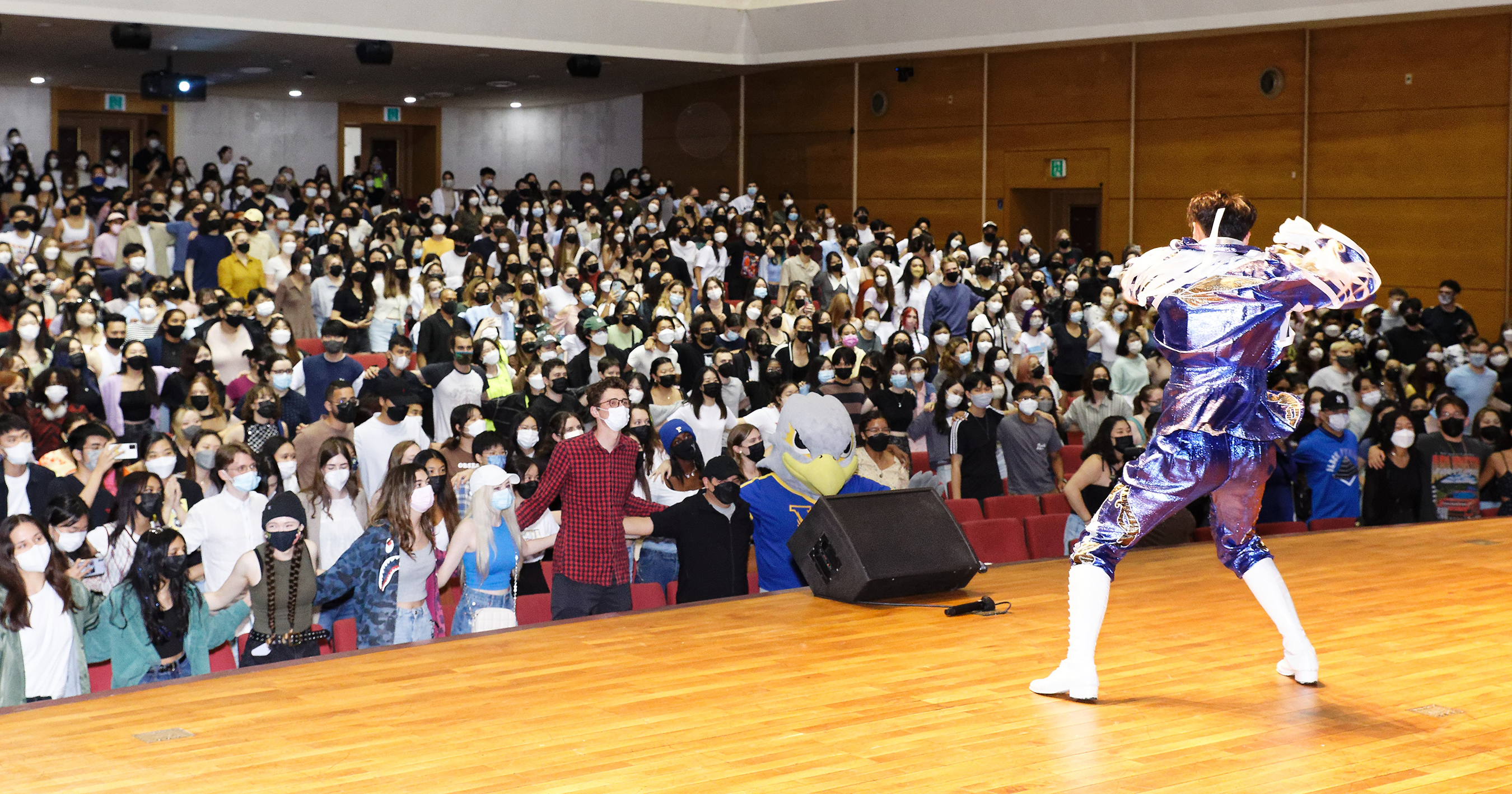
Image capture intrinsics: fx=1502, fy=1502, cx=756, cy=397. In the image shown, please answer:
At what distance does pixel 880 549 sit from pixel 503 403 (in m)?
3.80

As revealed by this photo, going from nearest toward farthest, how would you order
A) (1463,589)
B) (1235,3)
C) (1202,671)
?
(1202,671) < (1463,589) < (1235,3)

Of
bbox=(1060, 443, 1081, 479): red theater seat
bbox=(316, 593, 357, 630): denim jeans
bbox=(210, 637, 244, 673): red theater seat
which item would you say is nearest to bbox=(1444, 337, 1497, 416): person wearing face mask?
bbox=(1060, 443, 1081, 479): red theater seat

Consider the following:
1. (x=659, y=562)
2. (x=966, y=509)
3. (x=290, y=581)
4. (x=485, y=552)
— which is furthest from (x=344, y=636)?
(x=966, y=509)

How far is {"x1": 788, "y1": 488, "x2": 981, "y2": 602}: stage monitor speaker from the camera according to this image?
19.2 ft

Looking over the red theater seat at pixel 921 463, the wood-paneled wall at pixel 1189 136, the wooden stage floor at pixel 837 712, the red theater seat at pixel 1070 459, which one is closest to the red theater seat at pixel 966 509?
the red theater seat at pixel 921 463

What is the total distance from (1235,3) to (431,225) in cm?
851

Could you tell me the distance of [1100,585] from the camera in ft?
14.6

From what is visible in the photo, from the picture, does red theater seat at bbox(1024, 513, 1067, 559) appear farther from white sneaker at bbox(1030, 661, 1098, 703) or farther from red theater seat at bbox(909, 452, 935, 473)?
white sneaker at bbox(1030, 661, 1098, 703)

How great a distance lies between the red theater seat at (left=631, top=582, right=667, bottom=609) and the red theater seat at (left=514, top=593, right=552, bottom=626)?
38 centimetres

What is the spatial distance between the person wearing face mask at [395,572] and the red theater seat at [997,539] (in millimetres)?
2782

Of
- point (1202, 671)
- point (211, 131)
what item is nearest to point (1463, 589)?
point (1202, 671)

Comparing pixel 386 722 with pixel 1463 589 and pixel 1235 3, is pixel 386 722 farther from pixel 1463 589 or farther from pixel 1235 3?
pixel 1235 3

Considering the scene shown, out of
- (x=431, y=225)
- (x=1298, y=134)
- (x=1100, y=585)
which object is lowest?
(x=1100, y=585)

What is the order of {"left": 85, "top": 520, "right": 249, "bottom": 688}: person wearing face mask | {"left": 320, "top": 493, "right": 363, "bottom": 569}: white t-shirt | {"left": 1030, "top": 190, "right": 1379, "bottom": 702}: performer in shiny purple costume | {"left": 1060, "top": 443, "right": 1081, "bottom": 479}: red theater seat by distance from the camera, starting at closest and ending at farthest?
{"left": 1030, "top": 190, "right": 1379, "bottom": 702}: performer in shiny purple costume
{"left": 85, "top": 520, "right": 249, "bottom": 688}: person wearing face mask
{"left": 320, "top": 493, "right": 363, "bottom": 569}: white t-shirt
{"left": 1060, "top": 443, "right": 1081, "bottom": 479}: red theater seat
